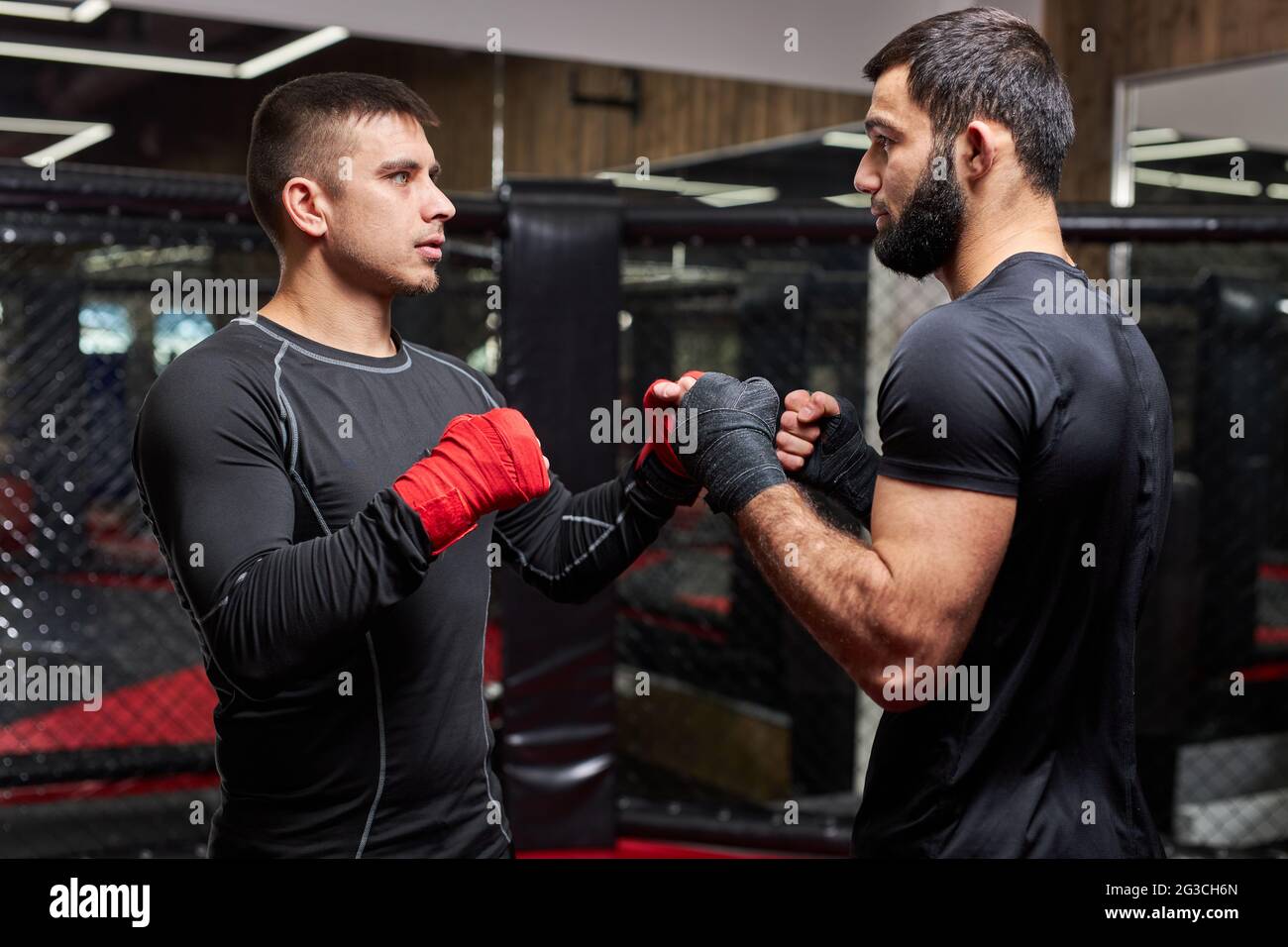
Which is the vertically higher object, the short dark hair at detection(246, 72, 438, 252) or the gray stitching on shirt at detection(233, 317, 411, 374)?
the short dark hair at detection(246, 72, 438, 252)

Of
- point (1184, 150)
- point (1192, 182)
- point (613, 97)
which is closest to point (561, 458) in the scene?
point (613, 97)

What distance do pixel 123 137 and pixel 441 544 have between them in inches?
154

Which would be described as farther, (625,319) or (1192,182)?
(1192,182)

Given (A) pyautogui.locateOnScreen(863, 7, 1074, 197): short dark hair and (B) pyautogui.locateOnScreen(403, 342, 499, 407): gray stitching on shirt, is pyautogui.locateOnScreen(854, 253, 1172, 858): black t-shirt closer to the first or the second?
(A) pyautogui.locateOnScreen(863, 7, 1074, 197): short dark hair

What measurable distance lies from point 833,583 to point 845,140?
480 centimetres

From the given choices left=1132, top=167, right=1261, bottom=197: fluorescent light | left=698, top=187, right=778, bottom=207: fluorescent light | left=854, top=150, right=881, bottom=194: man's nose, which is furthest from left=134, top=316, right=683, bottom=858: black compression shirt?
left=698, top=187, right=778, bottom=207: fluorescent light

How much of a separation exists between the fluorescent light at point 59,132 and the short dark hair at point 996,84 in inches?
150

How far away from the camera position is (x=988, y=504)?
1027mm

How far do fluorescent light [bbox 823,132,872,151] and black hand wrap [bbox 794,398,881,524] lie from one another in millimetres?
4122

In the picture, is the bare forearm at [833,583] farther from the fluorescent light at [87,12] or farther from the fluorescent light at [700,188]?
the fluorescent light at [700,188]

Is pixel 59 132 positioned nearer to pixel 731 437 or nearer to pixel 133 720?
pixel 133 720

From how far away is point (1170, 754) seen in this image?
3064 mm

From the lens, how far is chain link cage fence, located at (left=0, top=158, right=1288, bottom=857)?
2336 millimetres

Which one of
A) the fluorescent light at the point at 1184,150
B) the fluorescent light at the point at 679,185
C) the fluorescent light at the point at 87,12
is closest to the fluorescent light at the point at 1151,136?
the fluorescent light at the point at 1184,150
